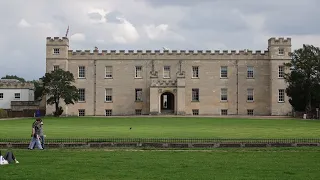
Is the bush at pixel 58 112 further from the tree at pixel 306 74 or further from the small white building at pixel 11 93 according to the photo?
the tree at pixel 306 74

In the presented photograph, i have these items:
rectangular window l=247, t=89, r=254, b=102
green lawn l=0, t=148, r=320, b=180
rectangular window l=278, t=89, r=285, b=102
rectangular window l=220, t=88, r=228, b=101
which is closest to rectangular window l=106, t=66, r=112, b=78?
rectangular window l=220, t=88, r=228, b=101

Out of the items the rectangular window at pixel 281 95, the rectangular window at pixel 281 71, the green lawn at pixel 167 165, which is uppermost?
the rectangular window at pixel 281 71

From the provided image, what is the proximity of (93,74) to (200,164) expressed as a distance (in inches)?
2210

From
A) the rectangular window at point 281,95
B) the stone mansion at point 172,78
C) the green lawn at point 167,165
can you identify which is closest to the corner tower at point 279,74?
the rectangular window at point 281,95

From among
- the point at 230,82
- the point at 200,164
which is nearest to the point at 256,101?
the point at 230,82

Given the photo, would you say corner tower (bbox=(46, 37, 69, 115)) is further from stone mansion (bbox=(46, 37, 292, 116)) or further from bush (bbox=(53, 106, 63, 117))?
bush (bbox=(53, 106, 63, 117))

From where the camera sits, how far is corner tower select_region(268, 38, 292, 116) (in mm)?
70000

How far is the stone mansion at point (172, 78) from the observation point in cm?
7144

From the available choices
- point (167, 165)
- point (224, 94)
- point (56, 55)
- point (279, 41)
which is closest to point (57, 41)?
point (56, 55)

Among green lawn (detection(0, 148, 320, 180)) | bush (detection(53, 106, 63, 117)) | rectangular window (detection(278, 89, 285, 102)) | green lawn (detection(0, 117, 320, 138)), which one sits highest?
rectangular window (detection(278, 89, 285, 102))

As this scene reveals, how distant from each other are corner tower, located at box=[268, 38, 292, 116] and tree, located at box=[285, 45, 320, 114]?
7602 millimetres

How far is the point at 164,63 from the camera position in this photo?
7162cm

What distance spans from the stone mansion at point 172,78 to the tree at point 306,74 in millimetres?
9484

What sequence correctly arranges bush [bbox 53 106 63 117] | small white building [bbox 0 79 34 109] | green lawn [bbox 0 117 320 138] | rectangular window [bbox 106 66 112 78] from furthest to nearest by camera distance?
small white building [bbox 0 79 34 109], rectangular window [bbox 106 66 112 78], bush [bbox 53 106 63 117], green lawn [bbox 0 117 320 138]
